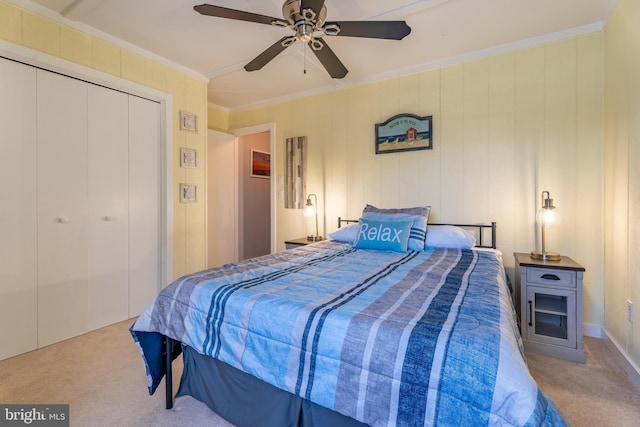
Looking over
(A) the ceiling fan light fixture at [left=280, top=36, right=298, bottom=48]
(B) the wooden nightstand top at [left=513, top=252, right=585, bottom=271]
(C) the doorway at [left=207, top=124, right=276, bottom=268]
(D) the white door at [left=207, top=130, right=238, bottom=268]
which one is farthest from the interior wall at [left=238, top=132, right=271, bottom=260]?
(B) the wooden nightstand top at [left=513, top=252, right=585, bottom=271]

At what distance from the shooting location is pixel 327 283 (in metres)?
1.53

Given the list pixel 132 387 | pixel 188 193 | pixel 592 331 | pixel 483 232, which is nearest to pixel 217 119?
pixel 188 193

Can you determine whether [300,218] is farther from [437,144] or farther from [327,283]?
[327,283]

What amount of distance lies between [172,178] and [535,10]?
142 inches

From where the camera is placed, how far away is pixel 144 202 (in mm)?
3041

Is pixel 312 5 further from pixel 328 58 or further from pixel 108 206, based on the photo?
pixel 108 206

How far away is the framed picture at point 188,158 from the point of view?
3297 mm

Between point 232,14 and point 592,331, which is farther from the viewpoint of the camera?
point 592,331

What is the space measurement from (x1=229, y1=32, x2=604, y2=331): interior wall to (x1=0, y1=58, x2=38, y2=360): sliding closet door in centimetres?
280

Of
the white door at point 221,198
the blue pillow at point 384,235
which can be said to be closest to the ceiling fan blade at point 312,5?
the blue pillow at point 384,235

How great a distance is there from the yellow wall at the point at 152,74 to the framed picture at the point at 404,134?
84.1 inches

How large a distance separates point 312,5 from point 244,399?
82.1 inches

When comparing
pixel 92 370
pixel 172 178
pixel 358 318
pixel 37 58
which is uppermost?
pixel 37 58

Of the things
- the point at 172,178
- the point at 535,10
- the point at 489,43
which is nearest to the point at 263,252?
the point at 172,178
